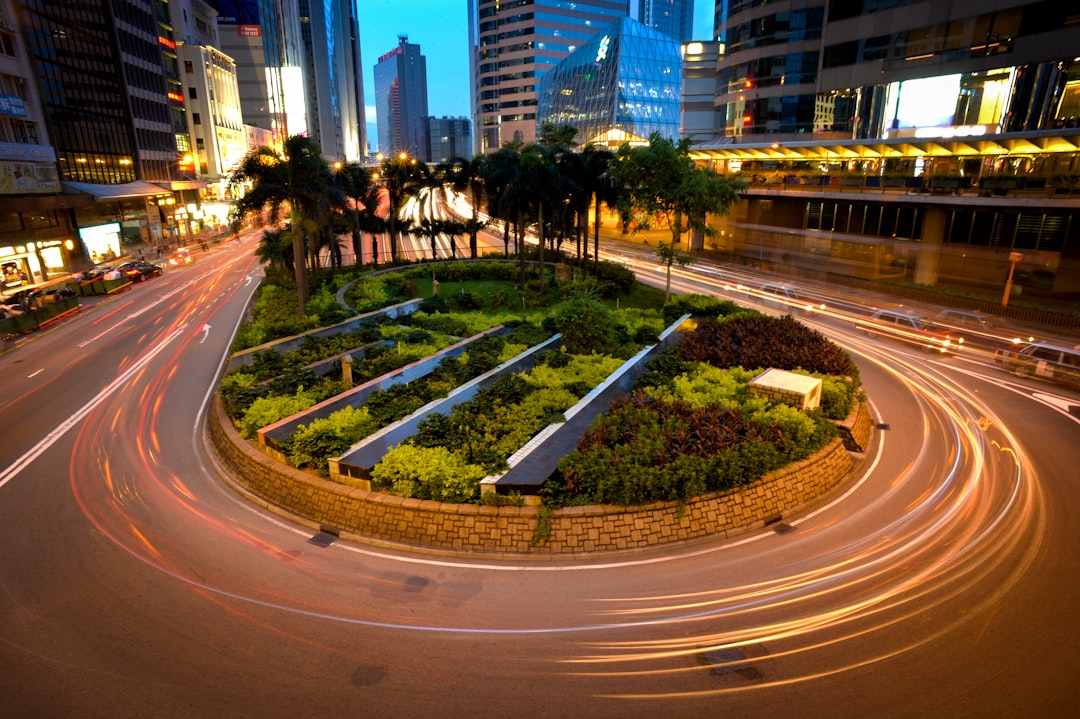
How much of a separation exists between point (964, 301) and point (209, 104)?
92.0 metres

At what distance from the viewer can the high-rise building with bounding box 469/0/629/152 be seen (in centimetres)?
13475

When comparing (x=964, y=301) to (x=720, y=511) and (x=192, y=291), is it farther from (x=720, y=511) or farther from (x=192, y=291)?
(x=192, y=291)

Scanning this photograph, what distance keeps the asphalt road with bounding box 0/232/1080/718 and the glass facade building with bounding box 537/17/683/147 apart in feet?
291

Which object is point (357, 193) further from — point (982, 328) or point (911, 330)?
point (982, 328)

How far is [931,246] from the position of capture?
1526 inches

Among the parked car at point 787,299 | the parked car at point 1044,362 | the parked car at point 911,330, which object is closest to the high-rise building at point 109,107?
the parked car at point 787,299

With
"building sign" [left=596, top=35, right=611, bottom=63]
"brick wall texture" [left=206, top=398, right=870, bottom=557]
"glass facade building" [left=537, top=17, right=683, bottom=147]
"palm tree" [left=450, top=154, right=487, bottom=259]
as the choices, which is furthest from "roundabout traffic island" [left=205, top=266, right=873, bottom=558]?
"building sign" [left=596, top=35, right=611, bottom=63]

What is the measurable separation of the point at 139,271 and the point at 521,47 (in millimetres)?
114163

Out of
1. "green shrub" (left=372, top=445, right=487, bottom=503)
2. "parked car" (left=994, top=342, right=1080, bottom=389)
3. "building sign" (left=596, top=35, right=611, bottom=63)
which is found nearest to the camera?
"green shrub" (left=372, top=445, right=487, bottom=503)

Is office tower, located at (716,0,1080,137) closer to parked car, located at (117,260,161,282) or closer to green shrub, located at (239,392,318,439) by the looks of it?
green shrub, located at (239,392,318,439)

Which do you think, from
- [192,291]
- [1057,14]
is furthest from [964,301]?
[192,291]

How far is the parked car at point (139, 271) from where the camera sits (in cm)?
4569

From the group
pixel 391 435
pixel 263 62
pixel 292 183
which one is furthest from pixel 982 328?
pixel 263 62

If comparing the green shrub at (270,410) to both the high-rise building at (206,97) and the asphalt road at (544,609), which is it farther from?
the high-rise building at (206,97)
